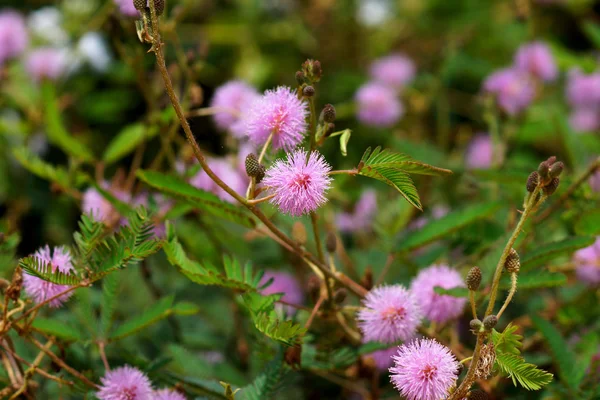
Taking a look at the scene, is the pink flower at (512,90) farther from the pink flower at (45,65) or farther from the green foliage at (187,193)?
the pink flower at (45,65)

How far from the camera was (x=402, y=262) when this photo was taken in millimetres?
1149

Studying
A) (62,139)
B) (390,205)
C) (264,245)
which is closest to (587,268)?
(390,205)

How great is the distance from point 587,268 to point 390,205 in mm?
394

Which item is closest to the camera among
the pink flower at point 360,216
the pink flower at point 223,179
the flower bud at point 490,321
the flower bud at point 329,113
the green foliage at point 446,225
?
the flower bud at point 490,321

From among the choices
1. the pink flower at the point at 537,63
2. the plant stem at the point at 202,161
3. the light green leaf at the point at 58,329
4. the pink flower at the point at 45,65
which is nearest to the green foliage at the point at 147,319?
the light green leaf at the point at 58,329

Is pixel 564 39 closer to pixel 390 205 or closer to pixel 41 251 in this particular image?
pixel 390 205

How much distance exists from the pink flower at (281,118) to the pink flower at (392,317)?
0.23 meters

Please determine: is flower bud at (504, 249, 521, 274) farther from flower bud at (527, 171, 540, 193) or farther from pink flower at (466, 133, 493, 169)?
pink flower at (466, 133, 493, 169)

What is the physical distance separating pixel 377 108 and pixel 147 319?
93cm

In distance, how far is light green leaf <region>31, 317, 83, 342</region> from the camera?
36.9 inches

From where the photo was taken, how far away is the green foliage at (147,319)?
952 millimetres

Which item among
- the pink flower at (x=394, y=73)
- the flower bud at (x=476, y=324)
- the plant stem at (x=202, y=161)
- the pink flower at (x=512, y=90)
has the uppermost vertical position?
the pink flower at (x=394, y=73)

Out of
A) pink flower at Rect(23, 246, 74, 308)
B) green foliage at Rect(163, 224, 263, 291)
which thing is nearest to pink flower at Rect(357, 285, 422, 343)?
green foliage at Rect(163, 224, 263, 291)

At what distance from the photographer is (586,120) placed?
1.78m
